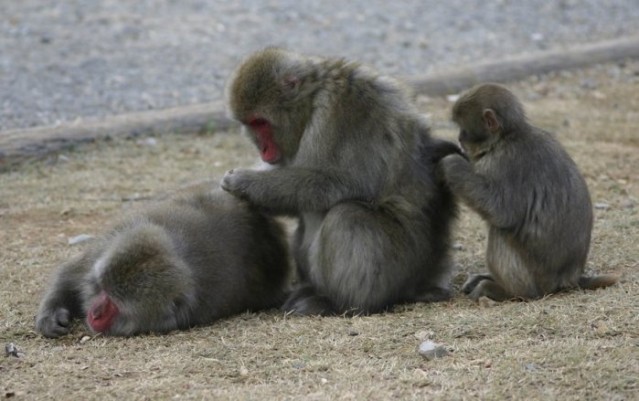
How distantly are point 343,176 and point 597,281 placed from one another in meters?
1.66

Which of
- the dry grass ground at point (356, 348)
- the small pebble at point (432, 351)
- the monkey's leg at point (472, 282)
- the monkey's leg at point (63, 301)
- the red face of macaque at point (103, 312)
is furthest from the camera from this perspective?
the monkey's leg at point (472, 282)

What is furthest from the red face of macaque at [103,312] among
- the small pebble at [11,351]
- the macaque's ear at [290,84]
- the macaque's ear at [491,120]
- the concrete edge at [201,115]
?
the concrete edge at [201,115]

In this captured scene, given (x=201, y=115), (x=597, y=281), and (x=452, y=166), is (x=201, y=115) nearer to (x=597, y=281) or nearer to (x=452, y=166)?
(x=452, y=166)

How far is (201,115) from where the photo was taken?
11273 mm

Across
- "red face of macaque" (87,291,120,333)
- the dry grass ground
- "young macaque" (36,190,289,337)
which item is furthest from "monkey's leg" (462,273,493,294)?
"red face of macaque" (87,291,120,333)

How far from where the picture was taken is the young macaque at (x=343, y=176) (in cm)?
679

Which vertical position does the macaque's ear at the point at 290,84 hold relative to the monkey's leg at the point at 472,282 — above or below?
above

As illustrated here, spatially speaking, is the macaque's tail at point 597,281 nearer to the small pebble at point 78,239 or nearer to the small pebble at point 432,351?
the small pebble at point 432,351

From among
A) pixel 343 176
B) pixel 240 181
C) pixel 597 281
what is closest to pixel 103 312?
pixel 240 181

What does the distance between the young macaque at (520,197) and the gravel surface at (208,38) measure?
17.5ft

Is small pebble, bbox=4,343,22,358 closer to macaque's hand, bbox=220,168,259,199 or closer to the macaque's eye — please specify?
macaque's hand, bbox=220,168,259,199

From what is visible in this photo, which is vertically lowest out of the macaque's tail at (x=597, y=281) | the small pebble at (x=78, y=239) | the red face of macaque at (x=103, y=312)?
the small pebble at (x=78, y=239)

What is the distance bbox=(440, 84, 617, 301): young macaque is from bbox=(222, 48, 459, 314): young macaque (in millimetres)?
293

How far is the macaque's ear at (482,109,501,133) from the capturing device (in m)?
6.89
